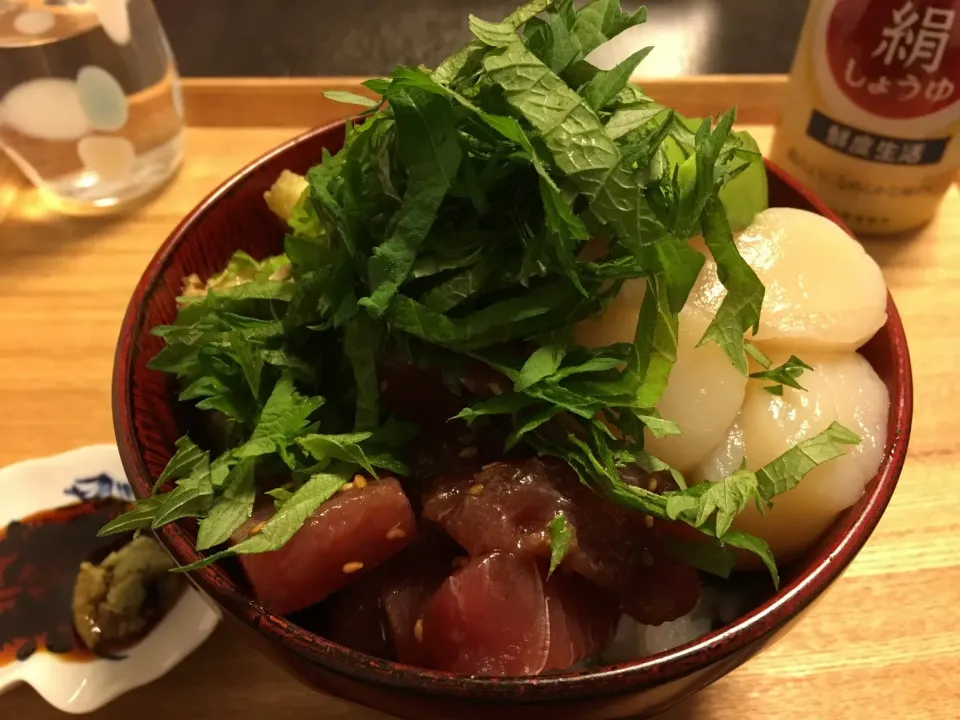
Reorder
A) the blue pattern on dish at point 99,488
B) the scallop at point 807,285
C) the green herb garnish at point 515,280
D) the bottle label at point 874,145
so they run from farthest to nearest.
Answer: the bottle label at point 874,145 → the blue pattern on dish at point 99,488 → the scallop at point 807,285 → the green herb garnish at point 515,280

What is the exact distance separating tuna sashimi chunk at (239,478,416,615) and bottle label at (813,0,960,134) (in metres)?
1.35

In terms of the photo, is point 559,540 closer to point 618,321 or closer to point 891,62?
point 618,321

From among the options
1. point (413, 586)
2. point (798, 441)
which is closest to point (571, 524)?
point (413, 586)

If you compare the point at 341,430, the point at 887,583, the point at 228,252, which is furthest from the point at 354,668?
the point at 887,583

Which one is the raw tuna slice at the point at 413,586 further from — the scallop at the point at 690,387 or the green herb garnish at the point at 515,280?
the scallop at the point at 690,387

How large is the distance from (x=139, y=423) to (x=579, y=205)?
62cm

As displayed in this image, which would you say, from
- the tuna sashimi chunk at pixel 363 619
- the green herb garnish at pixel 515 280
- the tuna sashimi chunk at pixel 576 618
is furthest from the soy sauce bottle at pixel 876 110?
the tuna sashimi chunk at pixel 363 619

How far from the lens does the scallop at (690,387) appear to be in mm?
1011

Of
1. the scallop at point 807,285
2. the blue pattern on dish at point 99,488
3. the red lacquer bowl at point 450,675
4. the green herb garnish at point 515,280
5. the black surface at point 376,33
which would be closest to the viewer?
the red lacquer bowl at point 450,675

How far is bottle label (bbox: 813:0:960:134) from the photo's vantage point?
1.64 metres

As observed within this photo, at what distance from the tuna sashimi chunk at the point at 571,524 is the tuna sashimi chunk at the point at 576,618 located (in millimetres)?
26

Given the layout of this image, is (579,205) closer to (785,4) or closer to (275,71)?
(275,71)

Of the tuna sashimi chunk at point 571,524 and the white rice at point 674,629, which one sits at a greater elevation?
the tuna sashimi chunk at point 571,524

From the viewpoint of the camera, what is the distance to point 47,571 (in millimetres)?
1384
